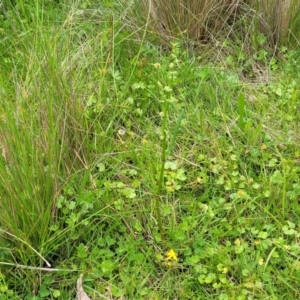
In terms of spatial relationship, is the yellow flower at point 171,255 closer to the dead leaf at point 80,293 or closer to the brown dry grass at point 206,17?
the dead leaf at point 80,293

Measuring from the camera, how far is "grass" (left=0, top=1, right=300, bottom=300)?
1.78 m

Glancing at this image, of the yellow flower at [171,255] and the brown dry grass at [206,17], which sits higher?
the brown dry grass at [206,17]

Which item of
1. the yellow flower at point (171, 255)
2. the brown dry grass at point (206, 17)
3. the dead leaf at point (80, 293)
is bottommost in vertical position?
the dead leaf at point (80, 293)

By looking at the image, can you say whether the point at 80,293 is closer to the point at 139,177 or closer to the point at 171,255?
the point at 171,255

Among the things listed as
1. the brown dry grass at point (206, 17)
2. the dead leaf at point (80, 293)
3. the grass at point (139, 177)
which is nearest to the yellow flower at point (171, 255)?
the grass at point (139, 177)

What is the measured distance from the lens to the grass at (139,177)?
178 cm

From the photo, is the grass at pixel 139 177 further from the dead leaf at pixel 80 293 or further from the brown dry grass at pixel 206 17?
the brown dry grass at pixel 206 17

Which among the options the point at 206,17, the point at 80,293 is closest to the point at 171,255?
the point at 80,293

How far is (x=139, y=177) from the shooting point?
2064 millimetres

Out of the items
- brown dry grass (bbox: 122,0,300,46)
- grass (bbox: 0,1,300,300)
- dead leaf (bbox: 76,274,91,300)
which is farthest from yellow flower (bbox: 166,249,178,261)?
brown dry grass (bbox: 122,0,300,46)

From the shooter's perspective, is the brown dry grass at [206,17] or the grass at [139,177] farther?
the brown dry grass at [206,17]

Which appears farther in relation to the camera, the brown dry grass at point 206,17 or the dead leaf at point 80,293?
the brown dry grass at point 206,17

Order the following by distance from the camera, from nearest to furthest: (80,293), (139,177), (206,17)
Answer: (80,293) → (139,177) → (206,17)

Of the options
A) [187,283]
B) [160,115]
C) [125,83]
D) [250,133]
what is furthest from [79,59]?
[187,283]
